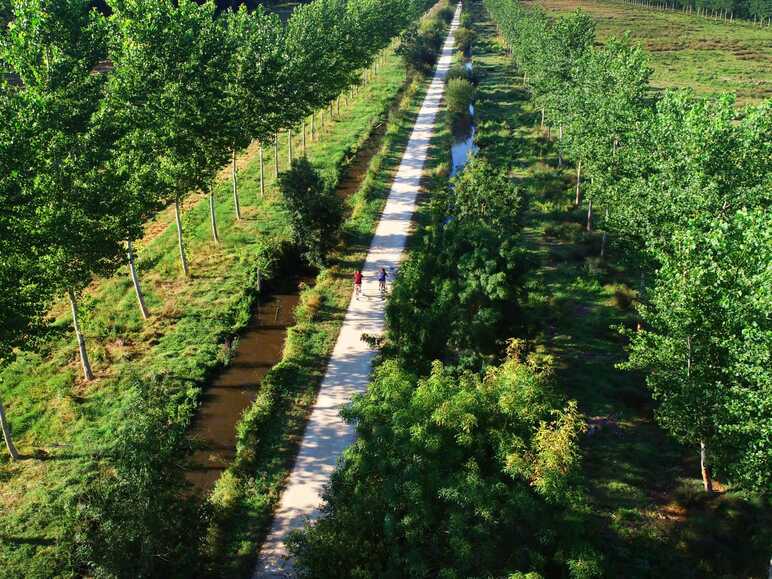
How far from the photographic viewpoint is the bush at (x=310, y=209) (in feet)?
101

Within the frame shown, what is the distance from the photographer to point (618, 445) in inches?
790

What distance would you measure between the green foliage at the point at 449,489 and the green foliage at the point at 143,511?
2.73m

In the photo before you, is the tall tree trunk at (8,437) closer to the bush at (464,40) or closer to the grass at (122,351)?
the grass at (122,351)

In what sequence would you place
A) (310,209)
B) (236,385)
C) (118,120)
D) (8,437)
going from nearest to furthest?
(8,437) → (236,385) → (118,120) → (310,209)

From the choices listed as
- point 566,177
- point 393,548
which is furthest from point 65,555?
point 566,177

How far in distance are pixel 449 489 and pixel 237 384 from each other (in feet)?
44.6

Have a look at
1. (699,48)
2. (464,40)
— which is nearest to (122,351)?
(464,40)

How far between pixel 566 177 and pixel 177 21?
28747mm

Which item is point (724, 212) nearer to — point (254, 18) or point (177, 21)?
point (177, 21)

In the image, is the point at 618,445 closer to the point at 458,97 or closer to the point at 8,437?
the point at 8,437

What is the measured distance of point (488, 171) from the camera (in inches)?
1190

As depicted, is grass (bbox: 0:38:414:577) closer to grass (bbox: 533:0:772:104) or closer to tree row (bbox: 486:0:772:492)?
tree row (bbox: 486:0:772:492)

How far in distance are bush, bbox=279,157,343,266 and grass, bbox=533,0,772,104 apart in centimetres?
2922

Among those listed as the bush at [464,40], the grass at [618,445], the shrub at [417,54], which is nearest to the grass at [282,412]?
the grass at [618,445]
